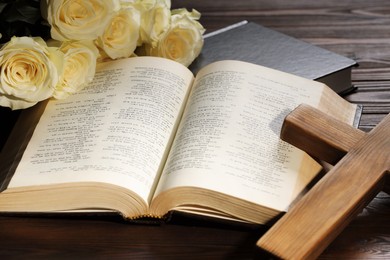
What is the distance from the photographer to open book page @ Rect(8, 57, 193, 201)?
99cm

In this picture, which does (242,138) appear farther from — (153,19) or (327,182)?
(153,19)

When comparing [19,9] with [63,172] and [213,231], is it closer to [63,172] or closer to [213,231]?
[63,172]

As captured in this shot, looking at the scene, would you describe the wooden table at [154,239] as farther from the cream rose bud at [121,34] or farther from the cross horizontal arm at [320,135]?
the cream rose bud at [121,34]

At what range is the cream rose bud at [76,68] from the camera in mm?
1163

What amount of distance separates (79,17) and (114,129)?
22 centimetres

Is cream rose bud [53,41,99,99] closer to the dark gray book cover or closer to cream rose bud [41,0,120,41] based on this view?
cream rose bud [41,0,120,41]

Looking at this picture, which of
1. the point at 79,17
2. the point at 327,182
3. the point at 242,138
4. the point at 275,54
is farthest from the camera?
the point at 275,54

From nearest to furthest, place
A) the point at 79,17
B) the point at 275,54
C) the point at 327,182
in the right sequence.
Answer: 1. the point at 327,182
2. the point at 79,17
3. the point at 275,54

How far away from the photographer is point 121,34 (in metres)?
1.23

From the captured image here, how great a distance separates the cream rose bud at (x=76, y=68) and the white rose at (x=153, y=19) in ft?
0.36

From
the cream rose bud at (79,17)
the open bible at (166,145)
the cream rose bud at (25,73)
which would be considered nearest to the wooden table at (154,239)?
the open bible at (166,145)

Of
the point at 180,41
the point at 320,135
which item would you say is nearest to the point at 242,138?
the point at 320,135

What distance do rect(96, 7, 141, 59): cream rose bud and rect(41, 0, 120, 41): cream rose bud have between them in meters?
0.04

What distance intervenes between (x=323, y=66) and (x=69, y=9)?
46 centimetres
